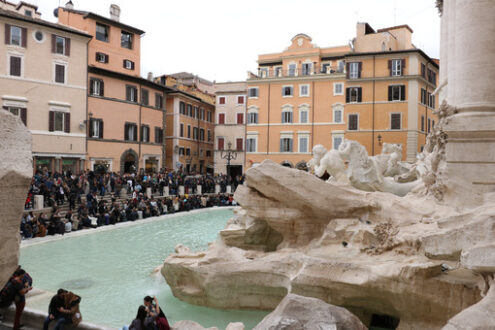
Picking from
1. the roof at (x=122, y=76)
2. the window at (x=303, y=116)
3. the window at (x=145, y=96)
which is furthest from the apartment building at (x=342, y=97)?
the window at (x=145, y=96)

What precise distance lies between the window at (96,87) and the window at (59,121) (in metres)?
3.18

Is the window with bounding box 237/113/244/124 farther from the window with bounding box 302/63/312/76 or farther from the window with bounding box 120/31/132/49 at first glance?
the window with bounding box 120/31/132/49

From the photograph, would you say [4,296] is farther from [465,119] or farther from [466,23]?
[466,23]

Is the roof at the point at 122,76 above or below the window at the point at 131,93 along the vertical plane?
above

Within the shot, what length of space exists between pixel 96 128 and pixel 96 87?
3227 mm

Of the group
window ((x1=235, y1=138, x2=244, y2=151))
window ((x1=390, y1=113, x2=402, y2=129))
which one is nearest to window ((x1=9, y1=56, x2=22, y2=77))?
window ((x1=235, y1=138, x2=244, y2=151))

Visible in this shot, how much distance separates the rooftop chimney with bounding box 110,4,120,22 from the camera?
34.3 meters

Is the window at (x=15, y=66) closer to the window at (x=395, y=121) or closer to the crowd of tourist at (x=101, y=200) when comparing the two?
the crowd of tourist at (x=101, y=200)

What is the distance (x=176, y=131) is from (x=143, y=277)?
32414 mm

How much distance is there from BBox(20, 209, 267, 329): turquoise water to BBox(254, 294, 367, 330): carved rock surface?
3178 mm

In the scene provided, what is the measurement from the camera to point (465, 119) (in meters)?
7.37

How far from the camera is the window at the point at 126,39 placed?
33.9m

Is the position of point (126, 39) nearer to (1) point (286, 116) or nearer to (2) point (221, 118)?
(2) point (221, 118)

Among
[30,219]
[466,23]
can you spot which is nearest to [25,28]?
[30,219]
